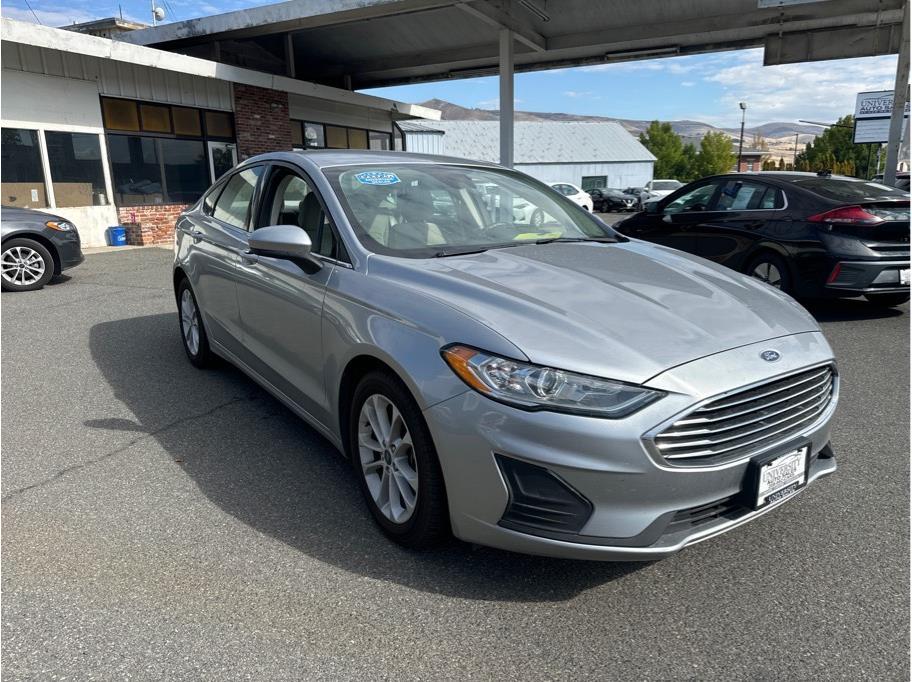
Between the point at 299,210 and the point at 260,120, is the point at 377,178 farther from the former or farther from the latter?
the point at 260,120

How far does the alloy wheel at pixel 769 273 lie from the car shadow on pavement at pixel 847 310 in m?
0.57

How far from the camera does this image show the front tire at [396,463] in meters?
2.47

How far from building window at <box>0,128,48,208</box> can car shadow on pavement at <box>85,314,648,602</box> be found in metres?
9.10

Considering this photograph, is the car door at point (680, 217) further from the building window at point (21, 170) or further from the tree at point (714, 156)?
the tree at point (714, 156)

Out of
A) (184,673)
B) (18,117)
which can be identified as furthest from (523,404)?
(18,117)

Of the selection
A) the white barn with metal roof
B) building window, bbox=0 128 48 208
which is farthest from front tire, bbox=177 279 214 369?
the white barn with metal roof

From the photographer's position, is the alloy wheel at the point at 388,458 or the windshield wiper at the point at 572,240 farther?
the windshield wiper at the point at 572,240

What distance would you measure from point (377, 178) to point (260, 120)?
632 inches

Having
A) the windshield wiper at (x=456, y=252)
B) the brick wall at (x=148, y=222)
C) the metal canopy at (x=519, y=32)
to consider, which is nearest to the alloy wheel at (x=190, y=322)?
the windshield wiper at (x=456, y=252)

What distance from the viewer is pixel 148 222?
15141 mm

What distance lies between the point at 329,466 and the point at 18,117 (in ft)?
41.9

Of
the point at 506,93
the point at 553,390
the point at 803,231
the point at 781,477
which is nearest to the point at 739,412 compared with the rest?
the point at 781,477

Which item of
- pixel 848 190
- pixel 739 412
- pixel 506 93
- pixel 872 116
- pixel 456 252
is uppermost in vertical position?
pixel 872 116

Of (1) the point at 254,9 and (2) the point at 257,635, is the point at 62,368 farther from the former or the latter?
(1) the point at 254,9
